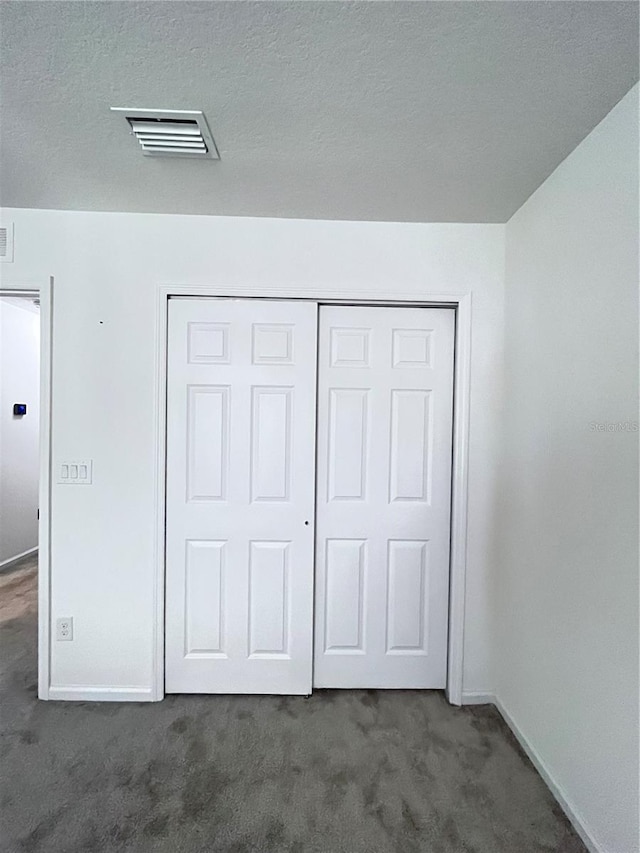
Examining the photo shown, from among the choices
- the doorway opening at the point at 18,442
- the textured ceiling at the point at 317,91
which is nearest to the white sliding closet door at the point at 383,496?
the textured ceiling at the point at 317,91

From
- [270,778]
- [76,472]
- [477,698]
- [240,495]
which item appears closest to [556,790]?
[477,698]

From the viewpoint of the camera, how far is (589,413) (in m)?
1.56

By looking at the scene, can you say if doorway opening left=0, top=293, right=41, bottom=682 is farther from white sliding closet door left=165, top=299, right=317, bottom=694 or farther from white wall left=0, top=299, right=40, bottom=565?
white sliding closet door left=165, top=299, right=317, bottom=694

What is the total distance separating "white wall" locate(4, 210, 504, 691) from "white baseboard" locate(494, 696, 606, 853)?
2.94 feet

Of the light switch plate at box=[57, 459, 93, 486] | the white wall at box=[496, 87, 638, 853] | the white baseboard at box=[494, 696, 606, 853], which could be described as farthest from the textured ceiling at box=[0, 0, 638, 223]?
the white baseboard at box=[494, 696, 606, 853]

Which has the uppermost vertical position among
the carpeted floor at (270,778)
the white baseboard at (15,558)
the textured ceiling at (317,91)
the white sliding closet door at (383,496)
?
the textured ceiling at (317,91)

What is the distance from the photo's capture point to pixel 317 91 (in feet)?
4.41

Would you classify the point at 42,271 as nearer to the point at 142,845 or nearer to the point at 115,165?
the point at 115,165

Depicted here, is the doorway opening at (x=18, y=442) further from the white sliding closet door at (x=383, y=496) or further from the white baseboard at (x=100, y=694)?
the white sliding closet door at (x=383, y=496)

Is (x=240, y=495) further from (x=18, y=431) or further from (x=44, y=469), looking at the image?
(x=18, y=431)

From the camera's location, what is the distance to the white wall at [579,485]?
1.36 m

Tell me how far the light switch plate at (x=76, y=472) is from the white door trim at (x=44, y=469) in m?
0.06

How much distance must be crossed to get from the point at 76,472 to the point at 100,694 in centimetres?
111

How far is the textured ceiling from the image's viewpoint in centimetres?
111
